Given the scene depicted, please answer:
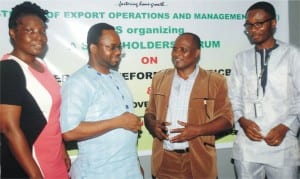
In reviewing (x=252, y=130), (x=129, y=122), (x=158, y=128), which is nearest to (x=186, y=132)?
(x=158, y=128)

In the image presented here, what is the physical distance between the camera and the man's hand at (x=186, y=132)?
2.71 m

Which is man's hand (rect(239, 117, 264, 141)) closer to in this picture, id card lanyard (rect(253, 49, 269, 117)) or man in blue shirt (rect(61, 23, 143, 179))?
id card lanyard (rect(253, 49, 269, 117))

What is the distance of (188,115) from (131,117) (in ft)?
2.28

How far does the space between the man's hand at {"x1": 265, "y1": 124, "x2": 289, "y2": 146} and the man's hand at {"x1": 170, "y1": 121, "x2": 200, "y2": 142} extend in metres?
0.55

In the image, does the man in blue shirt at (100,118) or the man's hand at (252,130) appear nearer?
the man in blue shirt at (100,118)

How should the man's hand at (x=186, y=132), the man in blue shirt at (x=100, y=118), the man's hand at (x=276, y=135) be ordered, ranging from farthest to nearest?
the man's hand at (x=186, y=132), the man's hand at (x=276, y=135), the man in blue shirt at (x=100, y=118)

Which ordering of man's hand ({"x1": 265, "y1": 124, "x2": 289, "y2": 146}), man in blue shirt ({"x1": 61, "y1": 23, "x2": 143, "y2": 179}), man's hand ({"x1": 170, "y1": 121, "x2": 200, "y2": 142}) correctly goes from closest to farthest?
man in blue shirt ({"x1": 61, "y1": 23, "x2": 143, "y2": 179}), man's hand ({"x1": 265, "y1": 124, "x2": 289, "y2": 146}), man's hand ({"x1": 170, "y1": 121, "x2": 200, "y2": 142})

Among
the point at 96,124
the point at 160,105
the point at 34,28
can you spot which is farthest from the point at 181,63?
the point at 34,28

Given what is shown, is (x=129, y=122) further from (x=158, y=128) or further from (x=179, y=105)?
(x=179, y=105)

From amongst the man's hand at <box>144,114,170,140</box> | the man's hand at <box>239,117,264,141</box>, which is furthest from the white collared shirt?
the man's hand at <box>239,117,264,141</box>

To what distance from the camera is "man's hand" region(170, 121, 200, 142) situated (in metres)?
2.71

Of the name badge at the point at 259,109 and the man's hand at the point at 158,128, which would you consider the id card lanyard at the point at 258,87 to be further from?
the man's hand at the point at 158,128

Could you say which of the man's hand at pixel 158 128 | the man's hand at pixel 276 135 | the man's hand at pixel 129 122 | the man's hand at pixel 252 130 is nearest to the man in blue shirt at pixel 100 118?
the man's hand at pixel 129 122

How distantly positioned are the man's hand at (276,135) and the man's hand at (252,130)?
0.20ft
